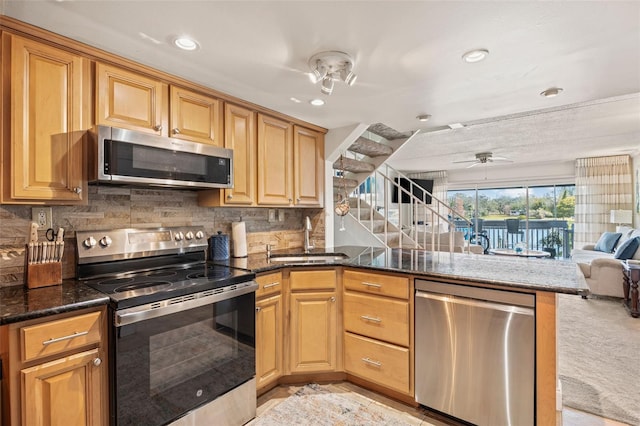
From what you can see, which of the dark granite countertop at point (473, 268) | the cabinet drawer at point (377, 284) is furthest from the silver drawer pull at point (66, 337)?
the cabinet drawer at point (377, 284)

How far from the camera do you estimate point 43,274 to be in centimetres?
166

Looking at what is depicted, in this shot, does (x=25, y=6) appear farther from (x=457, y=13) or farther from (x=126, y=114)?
(x=457, y=13)

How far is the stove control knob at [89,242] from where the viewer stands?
1.87 metres

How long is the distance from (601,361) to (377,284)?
7.19ft

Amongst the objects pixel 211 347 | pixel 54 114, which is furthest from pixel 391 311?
pixel 54 114

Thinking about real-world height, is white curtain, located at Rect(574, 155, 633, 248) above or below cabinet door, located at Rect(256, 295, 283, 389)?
above

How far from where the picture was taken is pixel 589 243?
6.68 metres

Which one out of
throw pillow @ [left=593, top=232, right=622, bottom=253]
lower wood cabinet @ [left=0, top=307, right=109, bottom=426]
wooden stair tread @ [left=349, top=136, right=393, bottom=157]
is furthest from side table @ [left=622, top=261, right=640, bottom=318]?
lower wood cabinet @ [left=0, top=307, right=109, bottom=426]

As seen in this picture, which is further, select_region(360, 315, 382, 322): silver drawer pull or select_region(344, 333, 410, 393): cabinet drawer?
select_region(360, 315, 382, 322): silver drawer pull

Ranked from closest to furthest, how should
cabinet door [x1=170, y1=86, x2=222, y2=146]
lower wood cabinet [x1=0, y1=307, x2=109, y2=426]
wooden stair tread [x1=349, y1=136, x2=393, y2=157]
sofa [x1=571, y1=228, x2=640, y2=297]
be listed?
lower wood cabinet [x1=0, y1=307, x2=109, y2=426], cabinet door [x1=170, y1=86, x2=222, y2=146], wooden stair tread [x1=349, y1=136, x2=393, y2=157], sofa [x1=571, y1=228, x2=640, y2=297]

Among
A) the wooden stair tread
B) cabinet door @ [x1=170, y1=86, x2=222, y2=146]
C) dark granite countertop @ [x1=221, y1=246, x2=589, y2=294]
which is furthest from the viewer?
the wooden stair tread

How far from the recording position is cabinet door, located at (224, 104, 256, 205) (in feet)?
8.02

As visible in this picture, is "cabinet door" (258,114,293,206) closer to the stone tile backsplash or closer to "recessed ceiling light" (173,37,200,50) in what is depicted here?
the stone tile backsplash

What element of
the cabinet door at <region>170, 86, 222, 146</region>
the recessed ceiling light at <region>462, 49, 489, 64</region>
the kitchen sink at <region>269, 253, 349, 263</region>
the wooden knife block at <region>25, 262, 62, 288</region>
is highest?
the recessed ceiling light at <region>462, 49, 489, 64</region>
